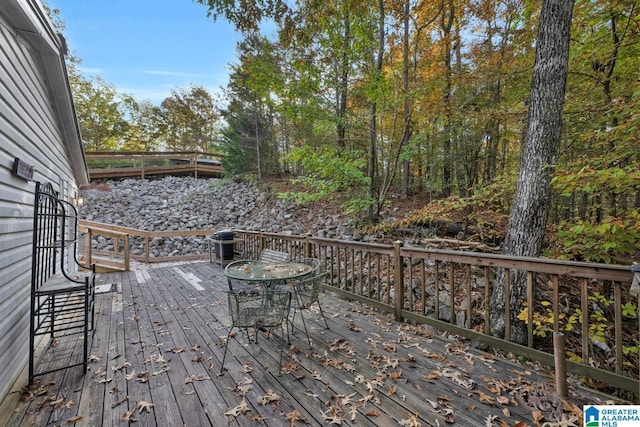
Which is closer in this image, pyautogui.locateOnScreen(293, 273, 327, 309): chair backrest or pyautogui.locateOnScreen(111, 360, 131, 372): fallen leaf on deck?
pyautogui.locateOnScreen(111, 360, 131, 372): fallen leaf on deck

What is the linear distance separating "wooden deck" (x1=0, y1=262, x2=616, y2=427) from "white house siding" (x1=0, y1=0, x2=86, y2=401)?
521 millimetres

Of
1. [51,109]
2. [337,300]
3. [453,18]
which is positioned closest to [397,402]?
[337,300]

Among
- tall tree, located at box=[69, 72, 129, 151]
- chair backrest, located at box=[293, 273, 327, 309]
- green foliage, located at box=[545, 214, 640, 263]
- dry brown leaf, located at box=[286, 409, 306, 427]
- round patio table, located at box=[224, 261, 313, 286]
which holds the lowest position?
dry brown leaf, located at box=[286, 409, 306, 427]

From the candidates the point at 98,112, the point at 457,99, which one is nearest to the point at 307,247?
the point at 457,99

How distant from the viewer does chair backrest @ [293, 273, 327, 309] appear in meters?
2.98

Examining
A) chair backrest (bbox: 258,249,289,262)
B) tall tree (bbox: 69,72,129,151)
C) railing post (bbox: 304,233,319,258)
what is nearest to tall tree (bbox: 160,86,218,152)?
tall tree (bbox: 69,72,129,151)

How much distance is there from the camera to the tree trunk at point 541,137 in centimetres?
291

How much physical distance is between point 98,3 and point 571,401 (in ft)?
38.7

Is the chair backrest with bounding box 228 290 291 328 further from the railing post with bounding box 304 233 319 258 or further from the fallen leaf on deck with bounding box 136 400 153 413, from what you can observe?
the railing post with bounding box 304 233 319 258

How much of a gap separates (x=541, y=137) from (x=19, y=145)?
5513mm

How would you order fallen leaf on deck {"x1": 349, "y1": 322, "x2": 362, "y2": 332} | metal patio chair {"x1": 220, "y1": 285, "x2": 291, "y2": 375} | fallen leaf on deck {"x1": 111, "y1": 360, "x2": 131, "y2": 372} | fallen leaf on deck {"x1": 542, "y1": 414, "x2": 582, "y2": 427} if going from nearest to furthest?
fallen leaf on deck {"x1": 542, "y1": 414, "x2": 582, "y2": 427} < fallen leaf on deck {"x1": 111, "y1": 360, "x2": 131, "y2": 372} < metal patio chair {"x1": 220, "y1": 285, "x2": 291, "y2": 375} < fallen leaf on deck {"x1": 349, "y1": 322, "x2": 362, "y2": 332}

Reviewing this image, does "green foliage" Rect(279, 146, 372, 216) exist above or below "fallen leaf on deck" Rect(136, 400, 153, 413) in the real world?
above

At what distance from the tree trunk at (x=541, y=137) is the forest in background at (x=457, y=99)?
245 mm

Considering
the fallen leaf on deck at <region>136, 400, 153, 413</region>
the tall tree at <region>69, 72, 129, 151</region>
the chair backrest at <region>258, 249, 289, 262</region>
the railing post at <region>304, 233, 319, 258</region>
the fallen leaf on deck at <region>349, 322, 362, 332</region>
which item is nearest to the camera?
the fallen leaf on deck at <region>136, 400, 153, 413</region>
